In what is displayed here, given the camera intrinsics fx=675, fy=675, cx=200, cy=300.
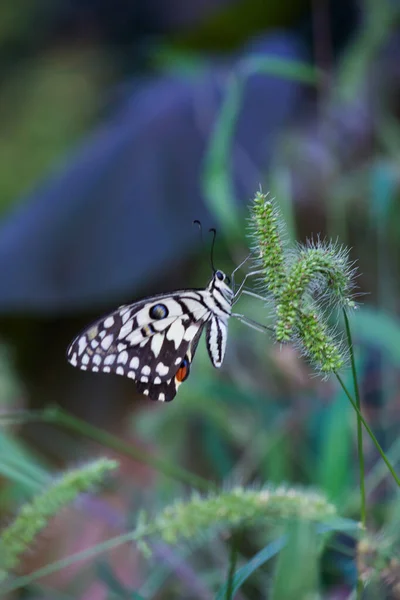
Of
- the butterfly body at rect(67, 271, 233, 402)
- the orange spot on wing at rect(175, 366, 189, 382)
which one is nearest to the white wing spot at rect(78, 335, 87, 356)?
the butterfly body at rect(67, 271, 233, 402)

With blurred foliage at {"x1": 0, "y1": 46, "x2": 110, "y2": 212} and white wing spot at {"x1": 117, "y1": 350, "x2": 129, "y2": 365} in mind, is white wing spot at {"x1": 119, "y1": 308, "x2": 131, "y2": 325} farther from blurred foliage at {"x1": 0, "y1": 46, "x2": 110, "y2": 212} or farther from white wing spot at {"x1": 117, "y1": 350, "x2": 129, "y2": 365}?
blurred foliage at {"x1": 0, "y1": 46, "x2": 110, "y2": 212}

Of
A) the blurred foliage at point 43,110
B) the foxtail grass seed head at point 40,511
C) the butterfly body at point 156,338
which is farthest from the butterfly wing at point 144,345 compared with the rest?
the blurred foliage at point 43,110

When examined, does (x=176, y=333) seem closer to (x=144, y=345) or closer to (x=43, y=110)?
(x=144, y=345)

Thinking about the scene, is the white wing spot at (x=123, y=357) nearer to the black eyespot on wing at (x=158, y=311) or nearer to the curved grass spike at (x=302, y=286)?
the black eyespot on wing at (x=158, y=311)

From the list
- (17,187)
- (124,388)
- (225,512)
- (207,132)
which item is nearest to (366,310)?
(225,512)

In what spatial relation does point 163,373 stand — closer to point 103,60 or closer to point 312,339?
point 312,339

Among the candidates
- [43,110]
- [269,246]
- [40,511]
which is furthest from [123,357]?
[43,110]
